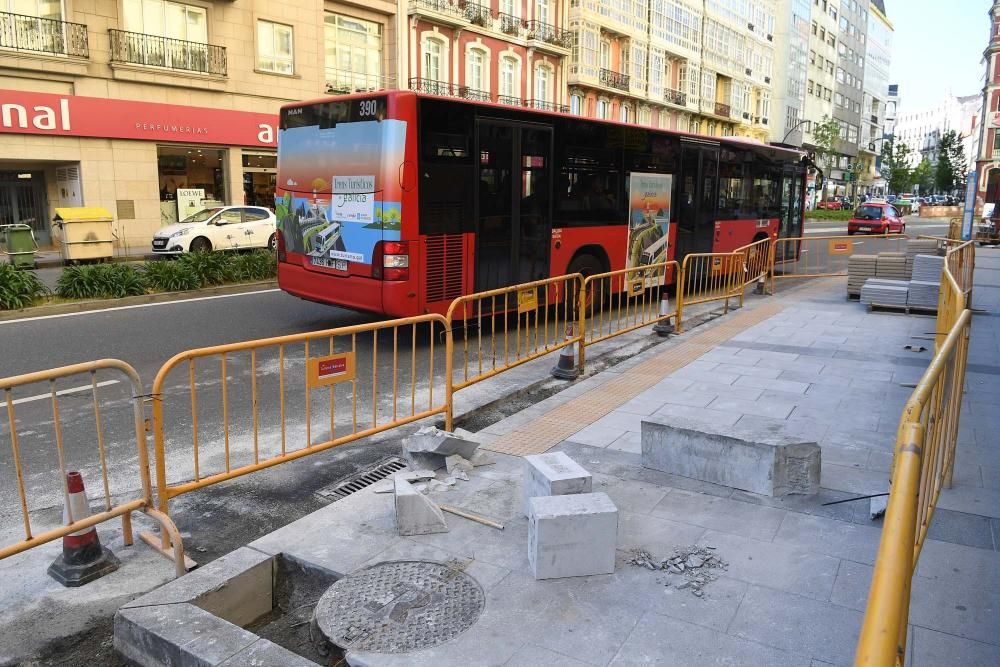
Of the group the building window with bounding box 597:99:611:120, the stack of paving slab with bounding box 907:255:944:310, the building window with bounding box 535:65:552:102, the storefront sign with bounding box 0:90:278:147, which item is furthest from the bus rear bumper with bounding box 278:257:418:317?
the building window with bounding box 597:99:611:120

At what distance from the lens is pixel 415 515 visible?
4527 mm

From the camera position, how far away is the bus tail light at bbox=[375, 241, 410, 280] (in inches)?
368

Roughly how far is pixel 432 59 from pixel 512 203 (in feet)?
78.9

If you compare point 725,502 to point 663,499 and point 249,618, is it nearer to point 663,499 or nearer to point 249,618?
point 663,499

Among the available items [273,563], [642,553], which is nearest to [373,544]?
[273,563]

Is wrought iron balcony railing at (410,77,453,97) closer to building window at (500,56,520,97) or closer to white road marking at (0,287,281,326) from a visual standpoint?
building window at (500,56,520,97)

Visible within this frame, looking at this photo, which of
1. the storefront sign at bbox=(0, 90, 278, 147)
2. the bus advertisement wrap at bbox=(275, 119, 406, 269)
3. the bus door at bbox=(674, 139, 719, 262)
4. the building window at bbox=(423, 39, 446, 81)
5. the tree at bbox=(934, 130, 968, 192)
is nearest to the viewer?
the bus advertisement wrap at bbox=(275, 119, 406, 269)

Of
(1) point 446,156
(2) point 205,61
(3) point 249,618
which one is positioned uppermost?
(2) point 205,61

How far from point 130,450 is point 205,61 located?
22.4 m

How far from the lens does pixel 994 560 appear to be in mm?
4148

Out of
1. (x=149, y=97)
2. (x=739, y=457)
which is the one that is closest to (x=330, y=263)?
(x=739, y=457)

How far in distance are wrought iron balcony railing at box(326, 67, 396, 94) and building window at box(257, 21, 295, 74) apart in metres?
1.85

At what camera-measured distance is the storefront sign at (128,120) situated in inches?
842

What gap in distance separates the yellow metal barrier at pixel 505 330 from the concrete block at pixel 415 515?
1.99 m
